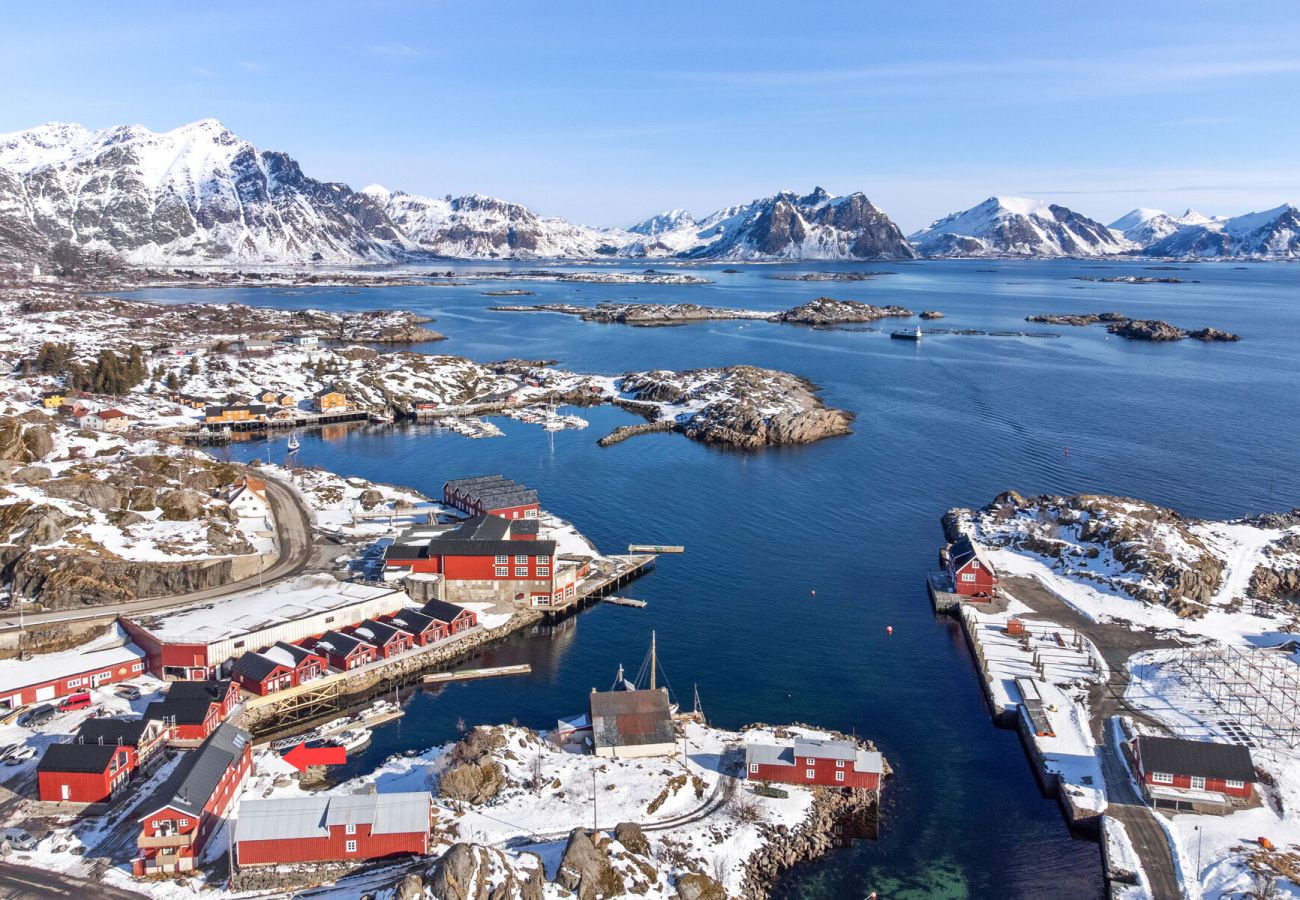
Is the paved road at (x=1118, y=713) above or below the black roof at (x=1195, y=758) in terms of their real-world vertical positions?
below

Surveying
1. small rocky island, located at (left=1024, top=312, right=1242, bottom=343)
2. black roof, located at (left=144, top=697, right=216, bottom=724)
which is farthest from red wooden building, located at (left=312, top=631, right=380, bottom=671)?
small rocky island, located at (left=1024, top=312, right=1242, bottom=343)

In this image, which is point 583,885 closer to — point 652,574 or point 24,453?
point 652,574

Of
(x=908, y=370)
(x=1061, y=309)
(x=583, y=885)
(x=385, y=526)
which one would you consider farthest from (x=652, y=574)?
(x=1061, y=309)

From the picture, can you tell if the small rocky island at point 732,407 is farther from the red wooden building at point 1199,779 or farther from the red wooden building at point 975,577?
the red wooden building at point 1199,779

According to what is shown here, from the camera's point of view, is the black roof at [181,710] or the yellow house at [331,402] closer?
the black roof at [181,710]

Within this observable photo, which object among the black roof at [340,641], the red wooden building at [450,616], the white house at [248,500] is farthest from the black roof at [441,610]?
the white house at [248,500]

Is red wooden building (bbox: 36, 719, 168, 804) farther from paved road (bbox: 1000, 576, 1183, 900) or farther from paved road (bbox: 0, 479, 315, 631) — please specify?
paved road (bbox: 1000, 576, 1183, 900)

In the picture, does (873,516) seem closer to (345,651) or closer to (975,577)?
(975,577)
